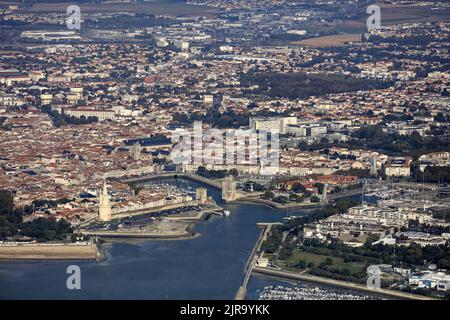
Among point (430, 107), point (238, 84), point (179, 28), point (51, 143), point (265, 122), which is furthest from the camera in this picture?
point (179, 28)

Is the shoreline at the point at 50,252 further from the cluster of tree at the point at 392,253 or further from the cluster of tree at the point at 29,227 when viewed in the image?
the cluster of tree at the point at 392,253

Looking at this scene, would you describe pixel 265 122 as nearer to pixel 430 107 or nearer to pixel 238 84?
pixel 430 107

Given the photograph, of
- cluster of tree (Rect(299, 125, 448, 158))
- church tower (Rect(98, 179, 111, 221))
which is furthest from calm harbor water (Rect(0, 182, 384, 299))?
cluster of tree (Rect(299, 125, 448, 158))

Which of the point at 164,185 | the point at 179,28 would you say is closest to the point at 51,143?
the point at 164,185

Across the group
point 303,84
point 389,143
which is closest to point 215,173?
point 389,143

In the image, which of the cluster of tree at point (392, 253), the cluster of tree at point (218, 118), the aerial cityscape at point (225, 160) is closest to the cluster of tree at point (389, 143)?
the aerial cityscape at point (225, 160)

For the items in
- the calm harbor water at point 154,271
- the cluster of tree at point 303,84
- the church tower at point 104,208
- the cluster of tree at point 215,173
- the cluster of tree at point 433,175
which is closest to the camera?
the calm harbor water at point 154,271
